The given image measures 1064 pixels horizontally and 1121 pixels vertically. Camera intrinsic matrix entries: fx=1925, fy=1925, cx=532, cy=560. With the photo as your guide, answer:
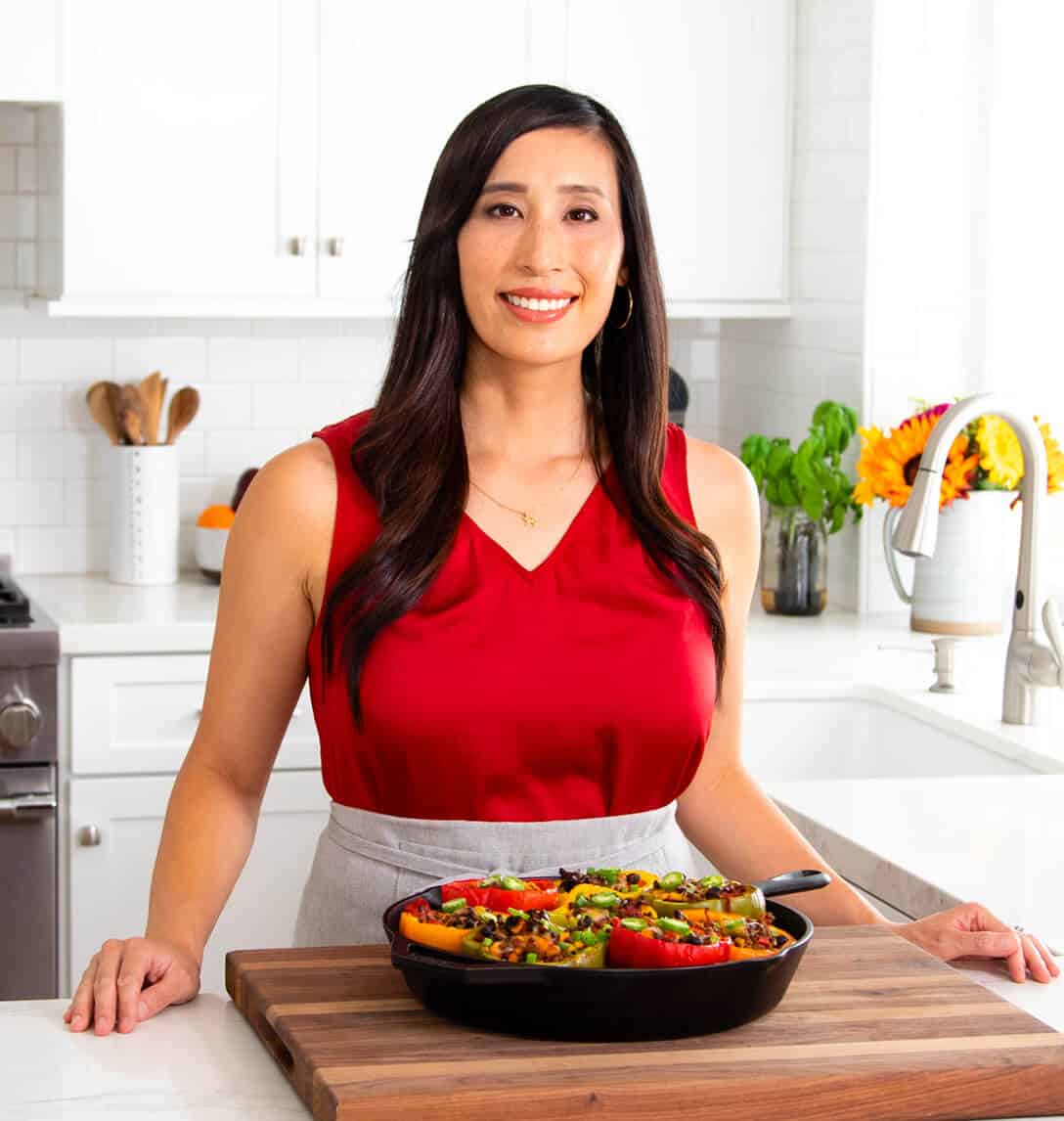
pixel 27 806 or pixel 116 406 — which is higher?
pixel 116 406

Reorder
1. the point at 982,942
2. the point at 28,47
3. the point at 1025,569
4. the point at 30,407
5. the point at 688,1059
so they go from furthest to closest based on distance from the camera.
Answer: the point at 30,407 < the point at 28,47 < the point at 1025,569 < the point at 982,942 < the point at 688,1059

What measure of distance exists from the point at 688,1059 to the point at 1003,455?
2.24m

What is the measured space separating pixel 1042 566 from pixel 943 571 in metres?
0.75

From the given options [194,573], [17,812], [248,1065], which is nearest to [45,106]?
[194,573]

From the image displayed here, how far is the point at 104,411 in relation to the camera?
3729mm

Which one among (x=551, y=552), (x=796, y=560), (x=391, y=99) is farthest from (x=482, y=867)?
(x=391, y=99)

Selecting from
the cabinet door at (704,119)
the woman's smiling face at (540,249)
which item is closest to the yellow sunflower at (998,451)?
the cabinet door at (704,119)

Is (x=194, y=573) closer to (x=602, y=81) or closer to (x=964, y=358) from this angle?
(x=602, y=81)

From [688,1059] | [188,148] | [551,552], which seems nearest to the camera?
[688,1059]

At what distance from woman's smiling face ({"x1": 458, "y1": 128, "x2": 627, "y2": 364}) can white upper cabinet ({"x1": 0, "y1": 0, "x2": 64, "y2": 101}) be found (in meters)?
1.84

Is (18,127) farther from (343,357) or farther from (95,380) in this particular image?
(343,357)

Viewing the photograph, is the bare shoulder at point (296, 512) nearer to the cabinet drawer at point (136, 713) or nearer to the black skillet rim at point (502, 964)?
the black skillet rim at point (502, 964)

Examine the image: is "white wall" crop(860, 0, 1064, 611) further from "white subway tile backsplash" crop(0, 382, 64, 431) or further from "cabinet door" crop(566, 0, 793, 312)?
"white subway tile backsplash" crop(0, 382, 64, 431)

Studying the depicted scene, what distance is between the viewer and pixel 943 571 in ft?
11.2
